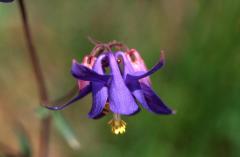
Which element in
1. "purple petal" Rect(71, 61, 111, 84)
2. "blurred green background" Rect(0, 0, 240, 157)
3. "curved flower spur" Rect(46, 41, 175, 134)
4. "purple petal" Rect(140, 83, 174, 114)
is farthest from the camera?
"blurred green background" Rect(0, 0, 240, 157)

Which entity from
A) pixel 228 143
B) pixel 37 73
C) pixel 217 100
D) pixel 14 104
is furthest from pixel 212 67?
pixel 14 104

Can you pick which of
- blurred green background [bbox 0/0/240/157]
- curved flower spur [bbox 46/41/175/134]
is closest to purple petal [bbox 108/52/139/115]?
curved flower spur [bbox 46/41/175/134]

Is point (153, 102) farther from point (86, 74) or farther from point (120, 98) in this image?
point (86, 74)

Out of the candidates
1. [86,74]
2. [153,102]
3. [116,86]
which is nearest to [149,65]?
[153,102]

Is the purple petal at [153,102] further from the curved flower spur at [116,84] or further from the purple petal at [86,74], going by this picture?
the purple petal at [86,74]

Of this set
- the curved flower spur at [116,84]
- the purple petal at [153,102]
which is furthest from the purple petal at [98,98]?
the purple petal at [153,102]

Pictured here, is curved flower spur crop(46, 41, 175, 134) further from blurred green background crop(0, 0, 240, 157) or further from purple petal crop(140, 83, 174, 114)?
blurred green background crop(0, 0, 240, 157)

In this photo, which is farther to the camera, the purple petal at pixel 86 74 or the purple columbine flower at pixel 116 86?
the purple columbine flower at pixel 116 86
